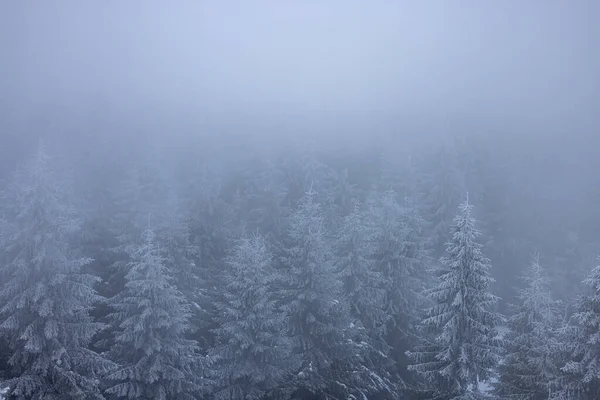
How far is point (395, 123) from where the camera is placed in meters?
83.4

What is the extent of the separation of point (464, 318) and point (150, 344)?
1361cm

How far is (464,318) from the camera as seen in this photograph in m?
18.5

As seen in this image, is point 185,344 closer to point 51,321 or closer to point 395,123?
point 51,321

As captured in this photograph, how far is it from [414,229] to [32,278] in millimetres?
23638

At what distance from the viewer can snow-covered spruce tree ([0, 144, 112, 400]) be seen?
16.8 metres

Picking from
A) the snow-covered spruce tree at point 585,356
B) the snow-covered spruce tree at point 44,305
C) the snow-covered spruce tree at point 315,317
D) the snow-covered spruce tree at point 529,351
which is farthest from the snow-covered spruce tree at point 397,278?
the snow-covered spruce tree at point 44,305

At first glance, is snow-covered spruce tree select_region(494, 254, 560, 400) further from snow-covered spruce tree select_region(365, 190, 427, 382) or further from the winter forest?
snow-covered spruce tree select_region(365, 190, 427, 382)

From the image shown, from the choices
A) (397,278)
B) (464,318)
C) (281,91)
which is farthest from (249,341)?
(281,91)

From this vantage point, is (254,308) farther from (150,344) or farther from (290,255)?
(290,255)

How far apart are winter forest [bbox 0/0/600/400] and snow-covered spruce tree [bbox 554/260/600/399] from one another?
73mm

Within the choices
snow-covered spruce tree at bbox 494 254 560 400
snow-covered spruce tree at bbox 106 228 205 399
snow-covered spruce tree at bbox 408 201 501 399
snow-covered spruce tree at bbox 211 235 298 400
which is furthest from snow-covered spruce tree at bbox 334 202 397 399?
snow-covered spruce tree at bbox 106 228 205 399

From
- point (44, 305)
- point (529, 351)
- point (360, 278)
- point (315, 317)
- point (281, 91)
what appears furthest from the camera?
point (281, 91)

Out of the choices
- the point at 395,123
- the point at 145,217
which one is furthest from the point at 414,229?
the point at 395,123

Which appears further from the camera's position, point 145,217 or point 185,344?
point 145,217
